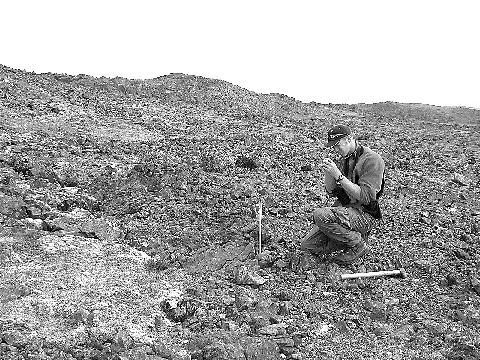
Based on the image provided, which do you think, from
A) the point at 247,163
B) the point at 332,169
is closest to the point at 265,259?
the point at 332,169

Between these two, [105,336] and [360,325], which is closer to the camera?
[105,336]

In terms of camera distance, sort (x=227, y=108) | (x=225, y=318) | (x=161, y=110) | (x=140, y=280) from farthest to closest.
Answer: (x=227, y=108) → (x=161, y=110) → (x=140, y=280) → (x=225, y=318)

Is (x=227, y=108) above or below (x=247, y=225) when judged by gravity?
above

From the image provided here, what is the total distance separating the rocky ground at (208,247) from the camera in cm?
643

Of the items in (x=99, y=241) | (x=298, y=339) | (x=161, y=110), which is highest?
(x=161, y=110)

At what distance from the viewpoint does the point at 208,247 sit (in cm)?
872

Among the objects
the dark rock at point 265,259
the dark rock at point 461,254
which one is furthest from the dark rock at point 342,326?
the dark rock at point 461,254

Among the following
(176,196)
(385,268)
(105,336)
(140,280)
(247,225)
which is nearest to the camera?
(105,336)

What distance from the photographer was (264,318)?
6836 mm

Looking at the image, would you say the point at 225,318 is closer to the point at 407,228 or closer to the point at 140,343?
the point at 140,343

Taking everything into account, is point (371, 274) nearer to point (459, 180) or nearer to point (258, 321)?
point (258, 321)

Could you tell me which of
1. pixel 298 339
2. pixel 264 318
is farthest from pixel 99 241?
pixel 298 339

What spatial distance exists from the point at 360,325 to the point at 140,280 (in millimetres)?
2732

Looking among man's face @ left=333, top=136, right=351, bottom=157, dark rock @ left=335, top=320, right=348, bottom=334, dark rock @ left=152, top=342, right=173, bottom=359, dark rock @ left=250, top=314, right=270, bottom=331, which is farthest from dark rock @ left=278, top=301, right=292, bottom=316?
man's face @ left=333, top=136, right=351, bottom=157
